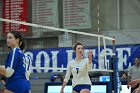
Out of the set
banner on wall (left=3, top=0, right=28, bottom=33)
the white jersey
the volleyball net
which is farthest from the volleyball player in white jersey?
banner on wall (left=3, top=0, right=28, bottom=33)

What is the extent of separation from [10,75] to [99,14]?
Answer: 33.8ft

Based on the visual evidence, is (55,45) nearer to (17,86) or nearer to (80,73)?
(80,73)

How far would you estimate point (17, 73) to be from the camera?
4676 millimetres

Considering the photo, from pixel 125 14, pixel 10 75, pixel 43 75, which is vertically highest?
pixel 125 14

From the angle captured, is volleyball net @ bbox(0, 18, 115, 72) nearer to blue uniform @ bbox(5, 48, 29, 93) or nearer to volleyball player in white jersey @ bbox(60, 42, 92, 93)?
volleyball player in white jersey @ bbox(60, 42, 92, 93)

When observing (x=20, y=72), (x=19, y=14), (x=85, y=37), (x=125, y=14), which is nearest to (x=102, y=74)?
(x=85, y=37)

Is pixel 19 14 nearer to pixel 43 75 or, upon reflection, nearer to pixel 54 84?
pixel 43 75

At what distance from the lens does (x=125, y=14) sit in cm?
1437

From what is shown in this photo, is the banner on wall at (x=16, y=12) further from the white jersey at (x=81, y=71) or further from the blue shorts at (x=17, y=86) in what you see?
the blue shorts at (x=17, y=86)

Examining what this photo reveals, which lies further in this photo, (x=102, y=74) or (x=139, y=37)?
(x=139, y=37)

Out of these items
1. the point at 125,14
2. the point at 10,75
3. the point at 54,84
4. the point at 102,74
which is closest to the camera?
the point at 10,75

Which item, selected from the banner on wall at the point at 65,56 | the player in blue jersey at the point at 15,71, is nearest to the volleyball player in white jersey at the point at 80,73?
the player in blue jersey at the point at 15,71

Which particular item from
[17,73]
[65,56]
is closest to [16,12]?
[65,56]

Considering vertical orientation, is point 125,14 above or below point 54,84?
above
